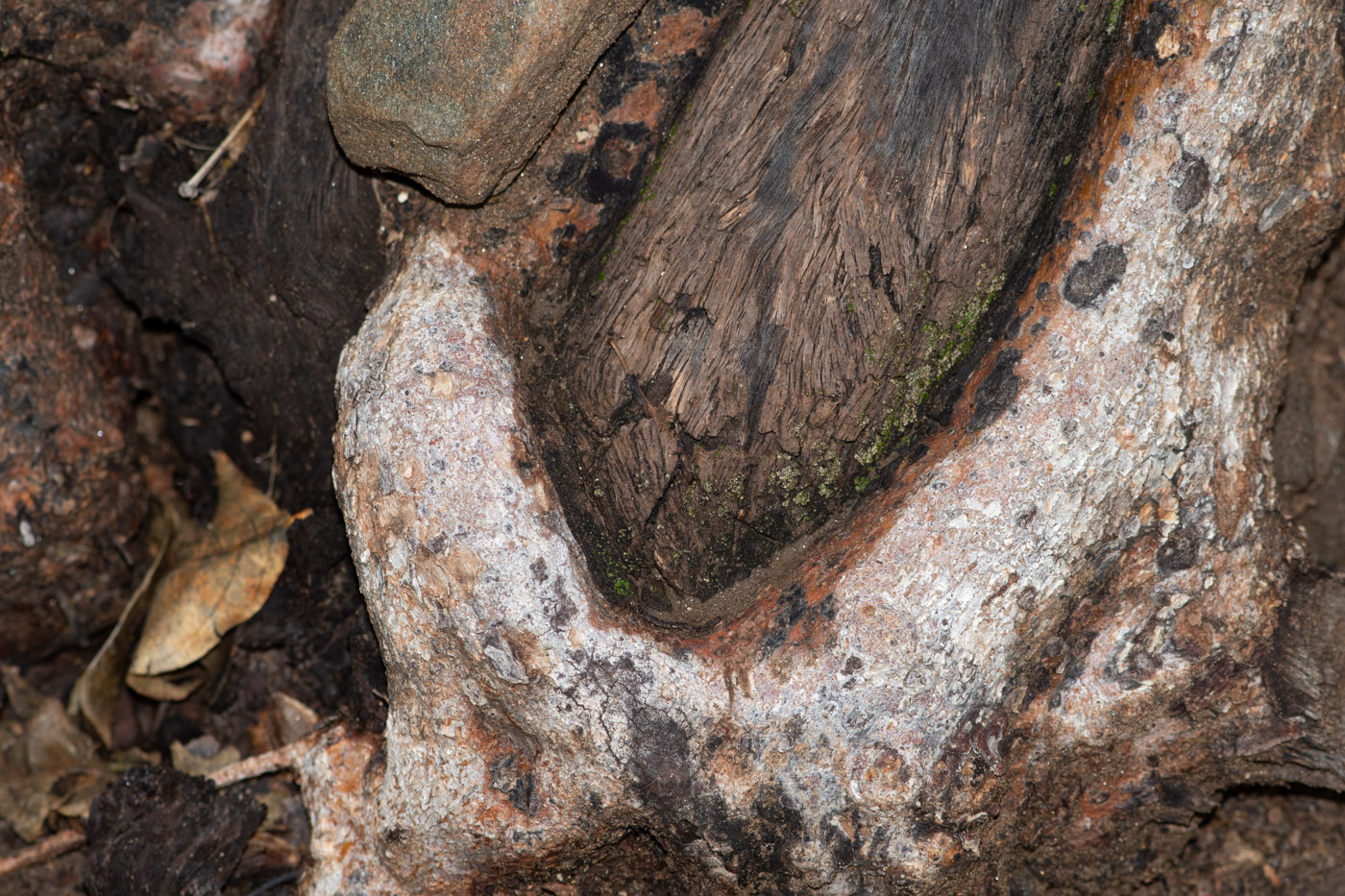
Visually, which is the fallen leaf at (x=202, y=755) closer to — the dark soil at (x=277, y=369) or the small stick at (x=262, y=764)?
the dark soil at (x=277, y=369)

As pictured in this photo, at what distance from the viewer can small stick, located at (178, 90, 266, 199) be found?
2.89 m

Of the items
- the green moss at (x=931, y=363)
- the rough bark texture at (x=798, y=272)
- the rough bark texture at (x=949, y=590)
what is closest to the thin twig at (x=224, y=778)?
the rough bark texture at (x=949, y=590)

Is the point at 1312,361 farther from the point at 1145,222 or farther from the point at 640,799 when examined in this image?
the point at 640,799

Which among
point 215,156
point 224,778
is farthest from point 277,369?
point 224,778

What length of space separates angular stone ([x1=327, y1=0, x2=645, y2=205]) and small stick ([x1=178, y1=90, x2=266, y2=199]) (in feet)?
2.12

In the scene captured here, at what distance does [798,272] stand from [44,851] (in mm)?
2819

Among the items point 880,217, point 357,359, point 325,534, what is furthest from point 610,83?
point 325,534

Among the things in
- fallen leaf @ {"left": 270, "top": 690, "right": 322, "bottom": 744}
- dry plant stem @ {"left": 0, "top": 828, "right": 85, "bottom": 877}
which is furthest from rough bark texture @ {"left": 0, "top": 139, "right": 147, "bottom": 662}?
fallen leaf @ {"left": 270, "top": 690, "right": 322, "bottom": 744}

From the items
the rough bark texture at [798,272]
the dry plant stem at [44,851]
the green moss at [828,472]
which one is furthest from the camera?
the dry plant stem at [44,851]

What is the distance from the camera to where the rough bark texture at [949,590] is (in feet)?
7.19

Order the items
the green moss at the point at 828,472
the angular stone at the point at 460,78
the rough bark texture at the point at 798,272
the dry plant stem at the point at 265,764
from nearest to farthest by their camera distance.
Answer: the angular stone at the point at 460,78
the rough bark texture at the point at 798,272
the green moss at the point at 828,472
the dry plant stem at the point at 265,764

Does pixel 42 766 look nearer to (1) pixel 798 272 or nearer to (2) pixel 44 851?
(2) pixel 44 851

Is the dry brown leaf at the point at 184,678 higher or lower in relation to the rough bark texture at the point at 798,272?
lower

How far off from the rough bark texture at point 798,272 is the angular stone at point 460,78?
1.15 ft
